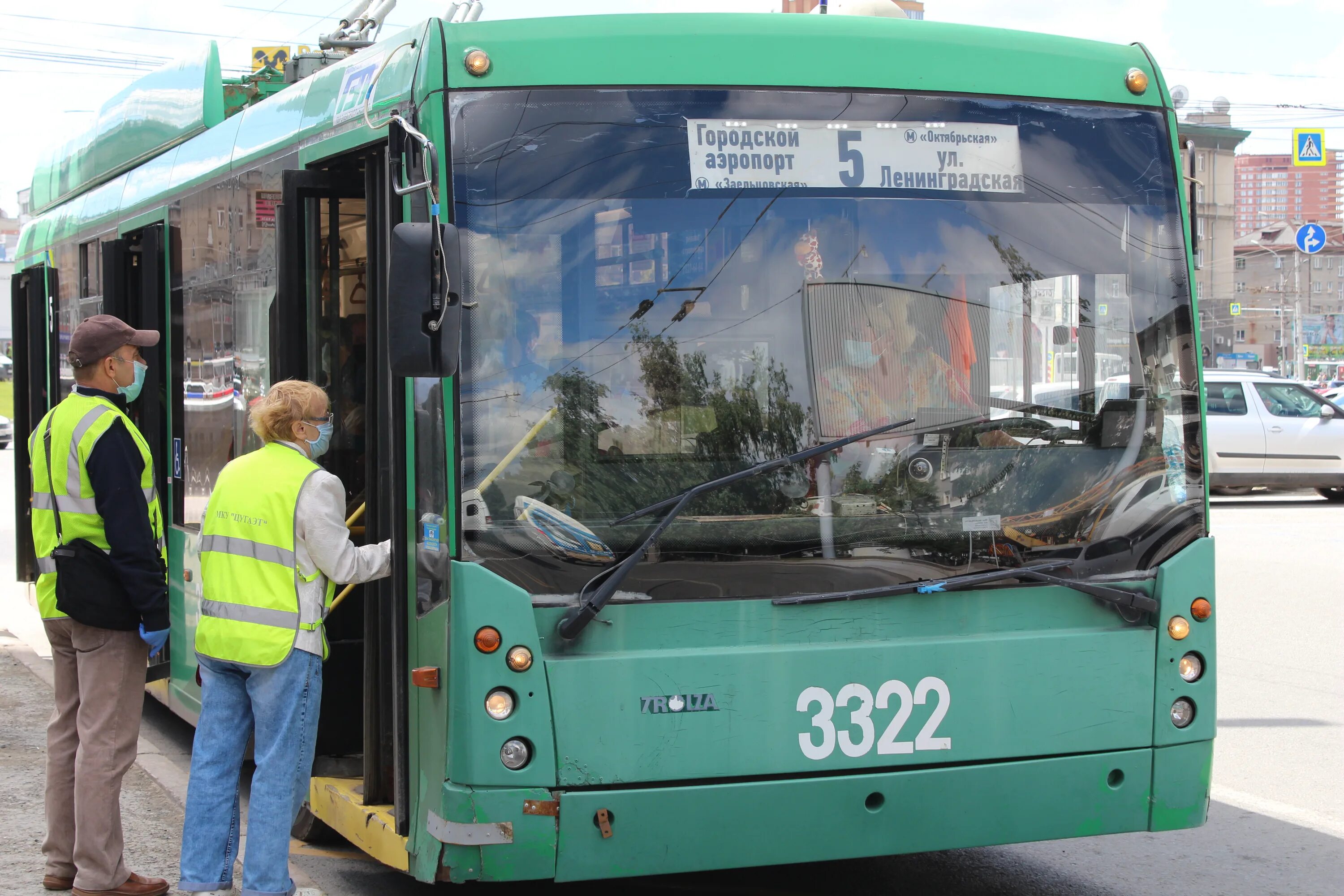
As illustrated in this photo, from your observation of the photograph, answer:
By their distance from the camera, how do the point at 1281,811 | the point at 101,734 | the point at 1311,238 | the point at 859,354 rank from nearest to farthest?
the point at 859,354 < the point at 101,734 < the point at 1281,811 < the point at 1311,238

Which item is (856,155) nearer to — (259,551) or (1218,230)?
(259,551)

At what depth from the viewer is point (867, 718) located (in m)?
4.23

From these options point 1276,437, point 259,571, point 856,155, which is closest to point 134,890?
point 259,571

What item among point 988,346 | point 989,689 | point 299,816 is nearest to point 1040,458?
point 988,346

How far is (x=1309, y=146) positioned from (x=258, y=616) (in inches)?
1125

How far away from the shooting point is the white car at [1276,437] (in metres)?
20.0

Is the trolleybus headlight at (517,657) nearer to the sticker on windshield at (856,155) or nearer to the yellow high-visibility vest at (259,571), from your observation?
the yellow high-visibility vest at (259,571)

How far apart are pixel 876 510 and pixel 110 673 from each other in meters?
2.54

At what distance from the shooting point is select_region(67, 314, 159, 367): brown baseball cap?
486 cm

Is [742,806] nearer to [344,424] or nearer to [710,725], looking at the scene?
[710,725]

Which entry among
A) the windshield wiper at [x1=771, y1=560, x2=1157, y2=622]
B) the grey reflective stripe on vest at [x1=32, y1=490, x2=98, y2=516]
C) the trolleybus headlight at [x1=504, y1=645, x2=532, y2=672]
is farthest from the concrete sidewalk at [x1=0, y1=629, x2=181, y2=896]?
the windshield wiper at [x1=771, y1=560, x2=1157, y2=622]

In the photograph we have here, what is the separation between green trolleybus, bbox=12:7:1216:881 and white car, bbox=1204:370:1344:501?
54.4 feet

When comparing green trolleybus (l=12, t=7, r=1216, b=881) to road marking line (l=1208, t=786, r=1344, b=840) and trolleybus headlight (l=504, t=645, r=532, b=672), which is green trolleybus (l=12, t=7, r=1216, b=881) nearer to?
trolleybus headlight (l=504, t=645, r=532, b=672)

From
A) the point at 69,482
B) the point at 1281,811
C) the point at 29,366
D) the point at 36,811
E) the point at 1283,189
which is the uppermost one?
the point at 1283,189
